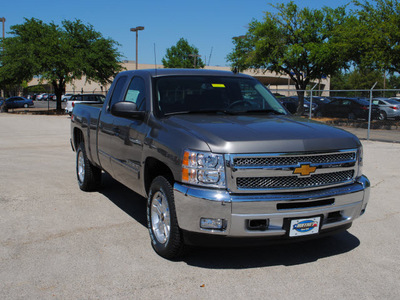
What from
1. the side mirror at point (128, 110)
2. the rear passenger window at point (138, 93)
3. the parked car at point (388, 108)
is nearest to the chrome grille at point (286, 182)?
the side mirror at point (128, 110)

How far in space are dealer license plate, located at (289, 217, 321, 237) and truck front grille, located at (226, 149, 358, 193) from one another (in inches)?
11.3

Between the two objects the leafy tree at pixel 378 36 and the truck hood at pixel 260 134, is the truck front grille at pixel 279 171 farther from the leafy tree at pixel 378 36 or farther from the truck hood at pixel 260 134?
the leafy tree at pixel 378 36

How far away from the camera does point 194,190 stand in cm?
377

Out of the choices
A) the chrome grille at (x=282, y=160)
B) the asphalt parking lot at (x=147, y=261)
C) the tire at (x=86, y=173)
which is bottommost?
the asphalt parking lot at (x=147, y=261)

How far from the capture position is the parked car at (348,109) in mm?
22438

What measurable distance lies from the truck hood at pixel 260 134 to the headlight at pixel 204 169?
91mm

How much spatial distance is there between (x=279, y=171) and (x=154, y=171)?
149 centimetres

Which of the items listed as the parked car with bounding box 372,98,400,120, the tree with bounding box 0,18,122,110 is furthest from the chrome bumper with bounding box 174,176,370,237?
the tree with bounding box 0,18,122,110

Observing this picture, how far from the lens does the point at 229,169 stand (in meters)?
3.72

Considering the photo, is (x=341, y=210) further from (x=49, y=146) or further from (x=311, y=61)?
(x=311, y=61)

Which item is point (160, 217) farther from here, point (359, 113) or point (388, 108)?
point (388, 108)

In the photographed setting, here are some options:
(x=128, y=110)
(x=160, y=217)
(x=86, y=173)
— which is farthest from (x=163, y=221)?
(x=86, y=173)

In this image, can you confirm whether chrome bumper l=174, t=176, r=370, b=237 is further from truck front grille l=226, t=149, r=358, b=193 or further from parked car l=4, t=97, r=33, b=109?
parked car l=4, t=97, r=33, b=109

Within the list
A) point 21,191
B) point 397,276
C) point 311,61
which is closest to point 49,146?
point 21,191
